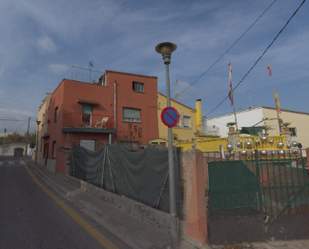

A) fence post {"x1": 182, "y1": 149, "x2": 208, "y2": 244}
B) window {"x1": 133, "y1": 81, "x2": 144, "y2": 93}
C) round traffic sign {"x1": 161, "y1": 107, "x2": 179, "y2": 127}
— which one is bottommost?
fence post {"x1": 182, "y1": 149, "x2": 208, "y2": 244}

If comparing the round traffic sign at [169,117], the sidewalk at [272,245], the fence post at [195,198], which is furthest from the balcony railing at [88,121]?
the sidewalk at [272,245]

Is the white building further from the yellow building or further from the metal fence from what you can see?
the metal fence

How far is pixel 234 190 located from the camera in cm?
404

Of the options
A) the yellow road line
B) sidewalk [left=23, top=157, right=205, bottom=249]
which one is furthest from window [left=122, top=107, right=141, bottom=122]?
the yellow road line

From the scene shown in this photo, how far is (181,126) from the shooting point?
21.9 metres

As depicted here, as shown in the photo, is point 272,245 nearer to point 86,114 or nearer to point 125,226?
point 125,226

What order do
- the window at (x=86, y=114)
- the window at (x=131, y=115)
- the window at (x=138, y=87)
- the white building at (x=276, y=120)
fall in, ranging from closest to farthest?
the window at (x=86, y=114)
the window at (x=131, y=115)
the window at (x=138, y=87)
the white building at (x=276, y=120)

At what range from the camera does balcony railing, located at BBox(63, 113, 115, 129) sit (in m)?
16.2

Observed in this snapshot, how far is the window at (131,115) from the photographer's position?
62.4 feet

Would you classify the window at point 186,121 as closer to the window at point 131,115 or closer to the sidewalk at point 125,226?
the window at point 131,115

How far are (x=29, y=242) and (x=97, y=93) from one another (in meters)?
14.9

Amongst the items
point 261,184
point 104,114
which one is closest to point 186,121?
point 104,114

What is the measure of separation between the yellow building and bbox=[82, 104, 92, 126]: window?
6080 mm

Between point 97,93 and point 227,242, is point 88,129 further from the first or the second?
point 227,242
